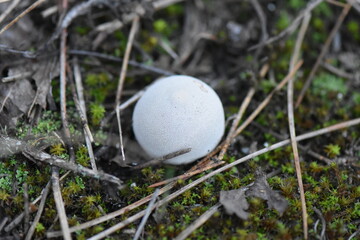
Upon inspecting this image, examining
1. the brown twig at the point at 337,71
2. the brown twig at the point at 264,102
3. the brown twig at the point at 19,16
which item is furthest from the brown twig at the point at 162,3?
the brown twig at the point at 337,71

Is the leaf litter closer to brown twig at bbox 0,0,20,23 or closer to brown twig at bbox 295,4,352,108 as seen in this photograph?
brown twig at bbox 295,4,352,108

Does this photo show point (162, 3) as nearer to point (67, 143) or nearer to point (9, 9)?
point (9, 9)

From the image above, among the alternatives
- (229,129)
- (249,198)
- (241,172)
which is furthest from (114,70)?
(249,198)

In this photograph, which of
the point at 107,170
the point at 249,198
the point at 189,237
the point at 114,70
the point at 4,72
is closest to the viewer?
the point at 189,237

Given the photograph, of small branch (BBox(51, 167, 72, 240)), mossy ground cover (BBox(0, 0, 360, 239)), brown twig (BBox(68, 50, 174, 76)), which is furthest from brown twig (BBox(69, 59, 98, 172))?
small branch (BBox(51, 167, 72, 240))

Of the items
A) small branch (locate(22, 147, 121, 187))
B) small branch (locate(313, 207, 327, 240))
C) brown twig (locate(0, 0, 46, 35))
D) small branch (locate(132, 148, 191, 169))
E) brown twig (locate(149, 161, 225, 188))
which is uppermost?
brown twig (locate(0, 0, 46, 35))

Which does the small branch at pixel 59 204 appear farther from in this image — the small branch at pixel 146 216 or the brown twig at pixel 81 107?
the small branch at pixel 146 216

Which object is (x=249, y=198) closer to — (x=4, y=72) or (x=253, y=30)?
(x=253, y=30)
